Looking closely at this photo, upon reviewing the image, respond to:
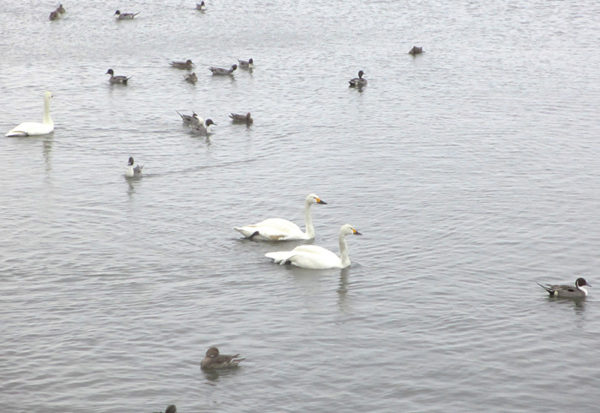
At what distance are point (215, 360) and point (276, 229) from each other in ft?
20.6

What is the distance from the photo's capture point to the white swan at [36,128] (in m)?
28.3

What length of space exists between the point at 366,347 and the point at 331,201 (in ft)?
25.6

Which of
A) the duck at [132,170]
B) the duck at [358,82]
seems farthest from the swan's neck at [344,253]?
the duck at [358,82]

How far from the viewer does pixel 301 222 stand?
21578 mm

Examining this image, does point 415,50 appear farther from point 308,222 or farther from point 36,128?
point 308,222

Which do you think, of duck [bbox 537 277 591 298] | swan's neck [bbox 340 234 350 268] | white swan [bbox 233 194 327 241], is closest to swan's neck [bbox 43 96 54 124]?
white swan [bbox 233 194 327 241]

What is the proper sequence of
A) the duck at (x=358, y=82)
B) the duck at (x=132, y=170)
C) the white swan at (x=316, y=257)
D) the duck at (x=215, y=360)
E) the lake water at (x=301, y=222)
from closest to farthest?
the duck at (x=215, y=360) → the lake water at (x=301, y=222) → the white swan at (x=316, y=257) → the duck at (x=132, y=170) → the duck at (x=358, y=82)

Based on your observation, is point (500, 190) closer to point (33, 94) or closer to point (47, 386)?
point (47, 386)

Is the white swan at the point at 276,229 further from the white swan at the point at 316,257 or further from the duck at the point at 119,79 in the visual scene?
the duck at the point at 119,79

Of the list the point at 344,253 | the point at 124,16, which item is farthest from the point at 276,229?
the point at 124,16

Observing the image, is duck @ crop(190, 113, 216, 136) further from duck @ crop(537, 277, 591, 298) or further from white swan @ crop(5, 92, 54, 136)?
duck @ crop(537, 277, 591, 298)

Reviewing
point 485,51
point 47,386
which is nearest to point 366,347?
point 47,386

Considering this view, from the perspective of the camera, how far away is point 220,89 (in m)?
35.6

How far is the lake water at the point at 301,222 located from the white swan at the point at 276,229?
28 cm
